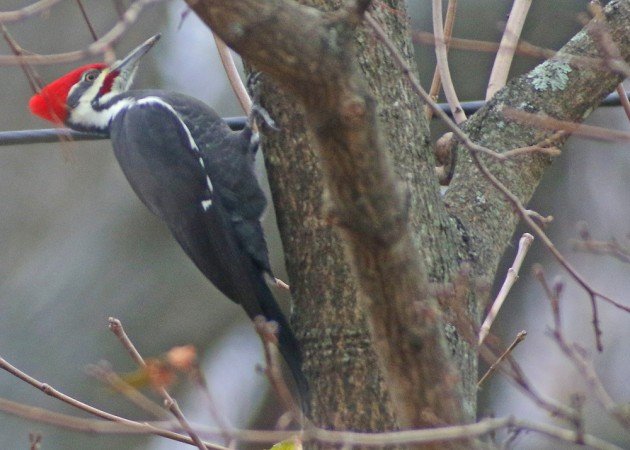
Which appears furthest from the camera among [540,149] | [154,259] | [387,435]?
[154,259]

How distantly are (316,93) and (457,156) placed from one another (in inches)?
51.8

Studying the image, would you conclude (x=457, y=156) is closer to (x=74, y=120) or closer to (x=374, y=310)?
(x=374, y=310)

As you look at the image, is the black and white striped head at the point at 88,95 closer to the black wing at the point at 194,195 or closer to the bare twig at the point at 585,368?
the black wing at the point at 194,195

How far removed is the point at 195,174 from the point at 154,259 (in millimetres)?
4987

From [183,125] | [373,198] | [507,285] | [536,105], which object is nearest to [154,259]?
[183,125]

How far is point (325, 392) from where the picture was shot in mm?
2121

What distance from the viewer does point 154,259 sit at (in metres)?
7.95

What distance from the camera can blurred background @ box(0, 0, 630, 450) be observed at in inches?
273

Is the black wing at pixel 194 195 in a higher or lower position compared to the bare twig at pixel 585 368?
lower

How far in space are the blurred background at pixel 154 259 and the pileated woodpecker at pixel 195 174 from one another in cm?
350

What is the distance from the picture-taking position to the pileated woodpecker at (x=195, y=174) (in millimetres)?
2898

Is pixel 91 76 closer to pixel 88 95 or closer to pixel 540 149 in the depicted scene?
pixel 88 95

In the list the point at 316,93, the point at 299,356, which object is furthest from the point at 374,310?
the point at 299,356

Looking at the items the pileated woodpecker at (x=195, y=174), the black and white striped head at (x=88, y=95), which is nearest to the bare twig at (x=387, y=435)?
the pileated woodpecker at (x=195, y=174)
